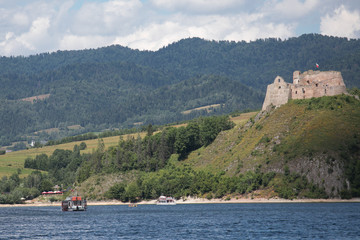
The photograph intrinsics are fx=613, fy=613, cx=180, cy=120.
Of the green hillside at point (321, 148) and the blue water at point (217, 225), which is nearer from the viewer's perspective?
the blue water at point (217, 225)

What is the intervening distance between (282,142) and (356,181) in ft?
103

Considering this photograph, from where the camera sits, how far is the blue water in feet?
360

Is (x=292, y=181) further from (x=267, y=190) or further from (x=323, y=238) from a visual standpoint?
(x=323, y=238)

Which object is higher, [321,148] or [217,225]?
[321,148]

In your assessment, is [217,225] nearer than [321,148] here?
Yes

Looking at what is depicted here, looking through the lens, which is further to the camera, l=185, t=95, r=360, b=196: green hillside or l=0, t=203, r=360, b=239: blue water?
l=185, t=95, r=360, b=196: green hillside

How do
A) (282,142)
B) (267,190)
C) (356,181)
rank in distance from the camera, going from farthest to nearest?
(282,142) < (267,190) < (356,181)

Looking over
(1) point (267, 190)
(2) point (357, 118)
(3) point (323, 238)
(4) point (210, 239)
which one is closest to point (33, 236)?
(4) point (210, 239)

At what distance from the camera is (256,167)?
191 metres

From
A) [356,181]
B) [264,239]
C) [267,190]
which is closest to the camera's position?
[264,239]

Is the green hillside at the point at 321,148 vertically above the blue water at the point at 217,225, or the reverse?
the green hillside at the point at 321,148

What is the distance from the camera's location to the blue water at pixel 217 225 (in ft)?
360

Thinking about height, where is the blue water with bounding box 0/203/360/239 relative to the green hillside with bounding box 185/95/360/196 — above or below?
below

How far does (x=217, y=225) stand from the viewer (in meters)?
126
